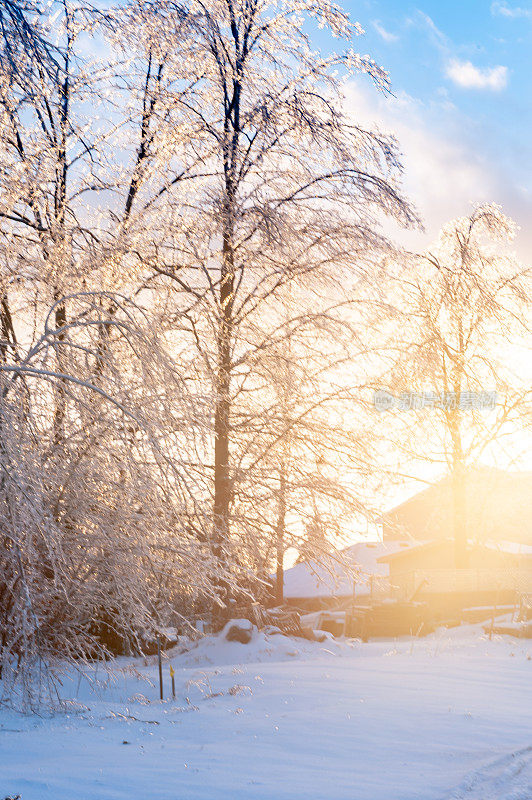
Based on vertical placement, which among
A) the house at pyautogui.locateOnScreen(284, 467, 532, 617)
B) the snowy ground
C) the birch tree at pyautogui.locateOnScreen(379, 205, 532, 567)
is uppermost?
the birch tree at pyautogui.locateOnScreen(379, 205, 532, 567)

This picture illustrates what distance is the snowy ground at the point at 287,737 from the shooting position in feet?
15.3

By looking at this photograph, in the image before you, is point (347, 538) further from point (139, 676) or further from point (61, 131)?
point (61, 131)

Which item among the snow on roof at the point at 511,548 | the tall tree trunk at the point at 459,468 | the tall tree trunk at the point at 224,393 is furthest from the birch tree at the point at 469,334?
the snow on roof at the point at 511,548

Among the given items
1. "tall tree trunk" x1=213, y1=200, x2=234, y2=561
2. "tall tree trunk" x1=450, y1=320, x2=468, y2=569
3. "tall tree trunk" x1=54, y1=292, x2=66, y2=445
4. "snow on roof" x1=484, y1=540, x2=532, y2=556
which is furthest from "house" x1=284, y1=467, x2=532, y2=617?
"tall tree trunk" x1=54, y1=292, x2=66, y2=445

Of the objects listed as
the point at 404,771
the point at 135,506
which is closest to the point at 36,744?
the point at 404,771

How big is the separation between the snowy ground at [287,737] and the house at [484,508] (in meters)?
14.4

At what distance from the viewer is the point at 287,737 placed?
6043 mm

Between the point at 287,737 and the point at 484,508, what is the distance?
19958 mm

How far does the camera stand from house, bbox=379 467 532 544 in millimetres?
25609

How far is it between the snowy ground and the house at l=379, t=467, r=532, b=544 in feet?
47.4

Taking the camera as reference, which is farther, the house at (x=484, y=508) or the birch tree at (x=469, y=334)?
the house at (x=484, y=508)

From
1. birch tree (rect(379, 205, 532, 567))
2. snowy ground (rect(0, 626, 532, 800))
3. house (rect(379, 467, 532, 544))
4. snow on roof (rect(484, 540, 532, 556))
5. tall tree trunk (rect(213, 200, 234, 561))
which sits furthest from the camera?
snow on roof (rect(484, 540, 532, 556))

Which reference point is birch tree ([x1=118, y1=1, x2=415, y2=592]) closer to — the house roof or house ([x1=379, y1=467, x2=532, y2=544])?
house ([x1=379, y1=467, x2=532, y2=544])

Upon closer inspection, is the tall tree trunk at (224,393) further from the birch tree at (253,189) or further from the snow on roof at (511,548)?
the snow on roof at (511,548)
